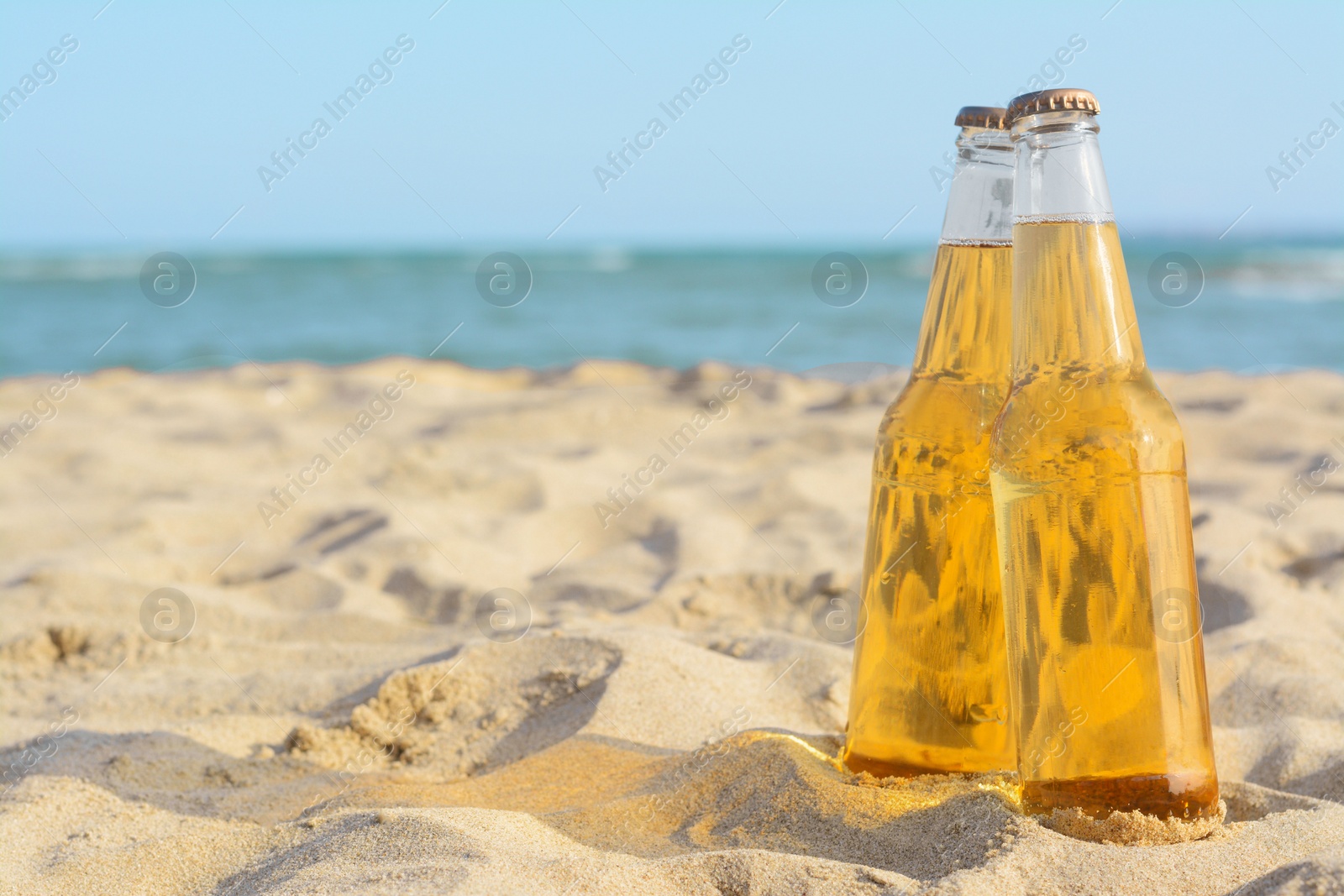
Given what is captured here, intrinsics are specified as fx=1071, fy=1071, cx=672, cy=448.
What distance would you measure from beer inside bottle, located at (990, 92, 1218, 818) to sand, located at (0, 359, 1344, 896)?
98 millimetres

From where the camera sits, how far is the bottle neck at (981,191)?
4.54 ft

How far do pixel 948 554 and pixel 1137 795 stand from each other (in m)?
0.36

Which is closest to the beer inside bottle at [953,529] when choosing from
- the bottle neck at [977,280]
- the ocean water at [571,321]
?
the bottle neck at [977,280]

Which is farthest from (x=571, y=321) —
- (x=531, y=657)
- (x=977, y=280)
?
(x=977, y=280)

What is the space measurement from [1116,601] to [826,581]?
A: 187 centimetres

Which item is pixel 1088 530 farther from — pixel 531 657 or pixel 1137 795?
pixel 531 657

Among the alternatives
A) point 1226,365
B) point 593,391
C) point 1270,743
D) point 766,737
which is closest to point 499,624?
point 766,737

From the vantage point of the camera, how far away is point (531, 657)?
86.3 inches

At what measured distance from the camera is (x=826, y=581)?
3.07 metres

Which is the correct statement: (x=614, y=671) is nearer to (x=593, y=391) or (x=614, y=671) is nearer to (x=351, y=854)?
(x=351, y=854)

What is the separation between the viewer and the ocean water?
10234 millimetres

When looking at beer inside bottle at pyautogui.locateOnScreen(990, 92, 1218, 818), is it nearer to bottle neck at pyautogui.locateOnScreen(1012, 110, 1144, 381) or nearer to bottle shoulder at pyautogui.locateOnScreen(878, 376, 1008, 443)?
bottle neck at pyautogui.locateOnScreen(1012, 110, 1144, 381)

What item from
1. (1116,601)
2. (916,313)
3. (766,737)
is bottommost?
(766,737)

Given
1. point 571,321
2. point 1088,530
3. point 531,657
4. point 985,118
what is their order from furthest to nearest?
point 571,321 < point 531,657 < point 985,118 < point 1088,530
